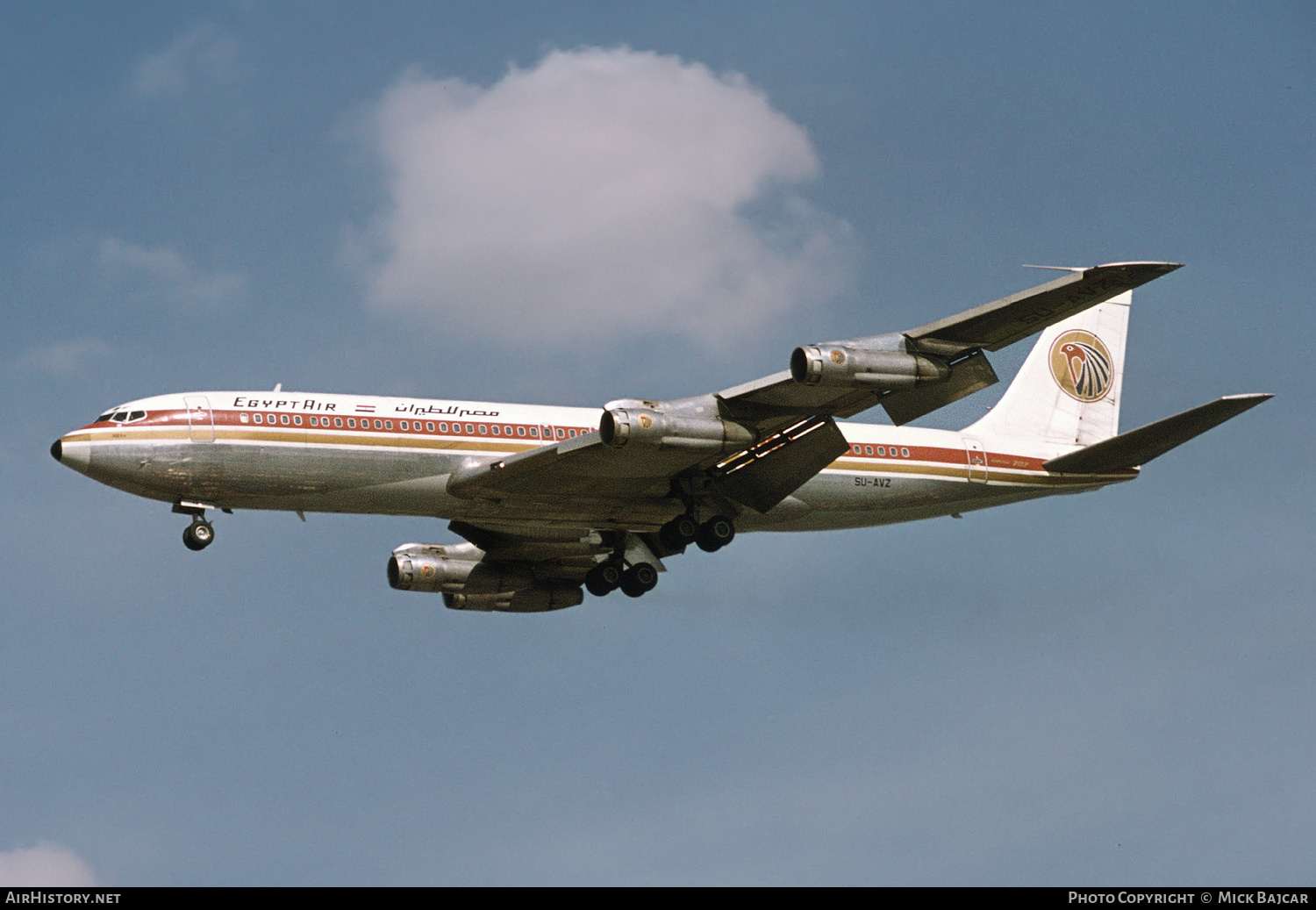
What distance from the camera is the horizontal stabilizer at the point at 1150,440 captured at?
37.0 metres

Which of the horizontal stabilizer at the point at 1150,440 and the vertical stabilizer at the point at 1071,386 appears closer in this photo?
the horizontal stabilizer at the point at 1150,440

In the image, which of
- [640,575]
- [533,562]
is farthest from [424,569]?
[640,575]

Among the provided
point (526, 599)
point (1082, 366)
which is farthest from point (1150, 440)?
point (526, 599)

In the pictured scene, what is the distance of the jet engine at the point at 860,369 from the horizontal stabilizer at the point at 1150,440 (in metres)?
7.06

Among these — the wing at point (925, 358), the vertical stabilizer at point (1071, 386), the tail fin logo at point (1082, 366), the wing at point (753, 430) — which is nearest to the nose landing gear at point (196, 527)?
the wing at point (753, 430)

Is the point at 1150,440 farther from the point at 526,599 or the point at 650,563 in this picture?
the point at 526,599

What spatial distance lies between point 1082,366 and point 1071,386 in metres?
0.97

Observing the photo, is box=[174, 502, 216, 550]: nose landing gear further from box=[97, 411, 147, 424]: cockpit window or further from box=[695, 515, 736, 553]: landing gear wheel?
box=[695, 515, 736, 553]: landing gear wheel

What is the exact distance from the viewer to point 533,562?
163ft

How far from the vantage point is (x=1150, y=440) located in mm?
41500

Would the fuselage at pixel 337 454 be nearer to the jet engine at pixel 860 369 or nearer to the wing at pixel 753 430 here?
the wing at pixel 753 430

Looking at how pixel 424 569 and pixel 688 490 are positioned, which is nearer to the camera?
pixel 688 490
